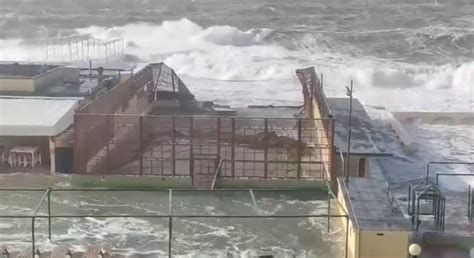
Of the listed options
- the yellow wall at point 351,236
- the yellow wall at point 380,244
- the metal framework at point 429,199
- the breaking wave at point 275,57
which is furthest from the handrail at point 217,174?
Answer: the breaking wave at point 275,57

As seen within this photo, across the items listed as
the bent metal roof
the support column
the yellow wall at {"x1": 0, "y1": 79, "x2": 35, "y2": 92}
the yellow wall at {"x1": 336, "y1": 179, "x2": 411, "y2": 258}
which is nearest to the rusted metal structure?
the support column

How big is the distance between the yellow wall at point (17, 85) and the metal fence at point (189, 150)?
14.5ft

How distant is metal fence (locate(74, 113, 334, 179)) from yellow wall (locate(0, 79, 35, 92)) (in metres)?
4.42

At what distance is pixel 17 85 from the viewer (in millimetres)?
24062

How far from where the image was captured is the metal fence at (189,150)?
63.8 feet

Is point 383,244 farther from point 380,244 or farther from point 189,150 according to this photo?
point 189,150

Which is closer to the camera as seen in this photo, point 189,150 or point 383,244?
point 383,244

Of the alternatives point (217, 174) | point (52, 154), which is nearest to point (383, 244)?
point (217, 174)

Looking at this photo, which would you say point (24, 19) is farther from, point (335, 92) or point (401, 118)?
point (401, 118)

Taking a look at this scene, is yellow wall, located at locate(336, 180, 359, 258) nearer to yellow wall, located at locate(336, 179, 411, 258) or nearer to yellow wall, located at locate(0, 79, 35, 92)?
yellow wall, located at locate(336, 179, 411, 258)

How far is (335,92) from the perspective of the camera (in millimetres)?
39562

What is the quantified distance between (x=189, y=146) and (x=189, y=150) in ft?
1.08

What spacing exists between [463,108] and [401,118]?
660cm

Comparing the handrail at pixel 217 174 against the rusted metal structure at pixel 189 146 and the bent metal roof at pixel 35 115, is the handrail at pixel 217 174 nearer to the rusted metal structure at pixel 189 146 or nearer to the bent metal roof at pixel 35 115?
the rusted metal structure at pixel 189 146
